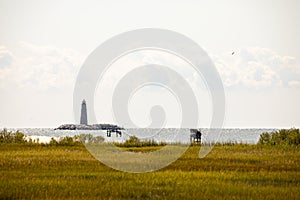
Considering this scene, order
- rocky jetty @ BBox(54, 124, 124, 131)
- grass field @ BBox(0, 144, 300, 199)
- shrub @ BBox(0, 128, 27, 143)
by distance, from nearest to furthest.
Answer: grass field @ BBox(0, 144, 300, 199)
shrub @ BBox(0, 128, 27, 143)
rocky jetty @ BBox(54, 124, 124, 131)

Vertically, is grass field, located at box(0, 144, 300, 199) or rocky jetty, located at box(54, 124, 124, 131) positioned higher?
rocky jetty, located at box(54, 124, 124, 131)

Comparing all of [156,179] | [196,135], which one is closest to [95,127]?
[196,135]

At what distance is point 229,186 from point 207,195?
7.68 ft

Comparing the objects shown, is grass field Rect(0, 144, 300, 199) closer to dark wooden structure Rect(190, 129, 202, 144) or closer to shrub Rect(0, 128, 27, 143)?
shrub Rect(0, 128, 27, 143)

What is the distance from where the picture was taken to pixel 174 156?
3766cm

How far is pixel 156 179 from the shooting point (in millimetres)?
25156

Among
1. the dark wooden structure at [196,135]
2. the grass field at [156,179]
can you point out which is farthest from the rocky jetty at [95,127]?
the grass field at [156,179]

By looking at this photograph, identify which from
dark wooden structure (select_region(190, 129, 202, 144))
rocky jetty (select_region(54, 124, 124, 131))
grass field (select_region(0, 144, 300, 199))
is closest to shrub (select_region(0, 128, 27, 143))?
dark wooden structure (select_region(190, 129, 202, 144))

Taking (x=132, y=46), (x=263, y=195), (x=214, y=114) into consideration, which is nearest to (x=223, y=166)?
(x=263, y=195)

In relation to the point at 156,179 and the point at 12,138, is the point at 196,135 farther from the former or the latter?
the point at 156,179

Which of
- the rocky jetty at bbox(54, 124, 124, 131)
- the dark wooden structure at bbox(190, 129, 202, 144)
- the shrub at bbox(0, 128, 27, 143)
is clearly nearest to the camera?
the shrub at bbox(0, 128, 27, 143)

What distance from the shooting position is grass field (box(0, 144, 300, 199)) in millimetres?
21203

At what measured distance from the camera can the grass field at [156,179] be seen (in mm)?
21203

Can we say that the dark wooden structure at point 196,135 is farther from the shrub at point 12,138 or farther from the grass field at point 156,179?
the grass field at point 156,179
